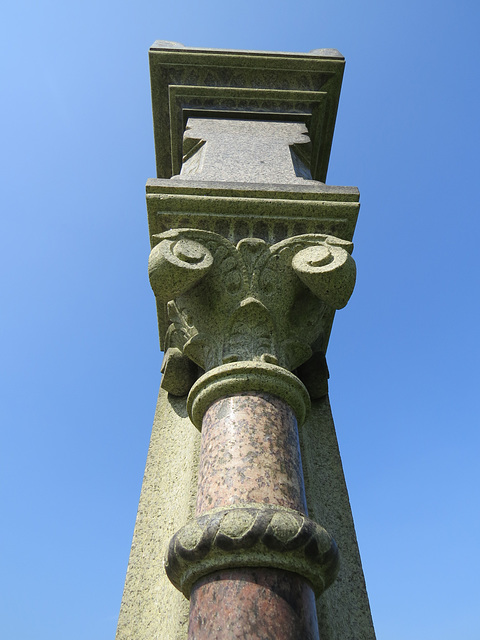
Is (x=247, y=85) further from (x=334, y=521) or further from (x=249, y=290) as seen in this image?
(x=334, y=521)

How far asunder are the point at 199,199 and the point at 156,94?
234cm

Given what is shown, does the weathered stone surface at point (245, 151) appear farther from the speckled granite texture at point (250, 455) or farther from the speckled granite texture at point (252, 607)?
the speckled granite texture at point (252, 607)

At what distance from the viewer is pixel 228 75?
14.1ft

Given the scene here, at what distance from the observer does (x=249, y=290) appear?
2.34 metres

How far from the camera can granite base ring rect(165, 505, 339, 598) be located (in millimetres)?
1508

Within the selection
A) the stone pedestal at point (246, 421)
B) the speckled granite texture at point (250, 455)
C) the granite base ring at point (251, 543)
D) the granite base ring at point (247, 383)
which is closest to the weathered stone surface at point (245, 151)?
the stone pedestal at point (246, 421)

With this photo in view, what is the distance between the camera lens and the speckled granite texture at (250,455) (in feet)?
5.59

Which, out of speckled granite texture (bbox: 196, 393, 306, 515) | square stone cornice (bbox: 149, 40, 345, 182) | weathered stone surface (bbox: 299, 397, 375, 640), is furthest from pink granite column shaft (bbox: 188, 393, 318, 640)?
square stone cornice (bbox: 149, 40, 345, 182)

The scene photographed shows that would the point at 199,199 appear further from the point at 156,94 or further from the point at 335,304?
the point at 156,94

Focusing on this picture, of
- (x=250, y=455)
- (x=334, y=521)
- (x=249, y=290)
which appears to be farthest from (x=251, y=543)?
(x=249, y=290)

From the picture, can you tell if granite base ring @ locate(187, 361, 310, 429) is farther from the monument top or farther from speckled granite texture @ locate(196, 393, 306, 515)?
the monument top

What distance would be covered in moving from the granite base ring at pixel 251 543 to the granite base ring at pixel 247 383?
0.54 metres

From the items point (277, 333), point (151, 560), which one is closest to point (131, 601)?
point (151, 560)

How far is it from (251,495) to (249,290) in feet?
3.30
